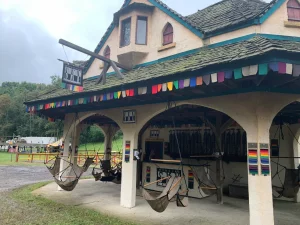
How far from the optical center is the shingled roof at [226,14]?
257 inches

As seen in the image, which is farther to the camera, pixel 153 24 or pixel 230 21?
pixel 153 24

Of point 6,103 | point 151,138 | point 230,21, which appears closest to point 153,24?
point 230,21

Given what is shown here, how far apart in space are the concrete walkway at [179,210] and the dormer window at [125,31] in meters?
5.20

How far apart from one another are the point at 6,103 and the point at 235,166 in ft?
174

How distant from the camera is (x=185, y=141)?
11.4 m

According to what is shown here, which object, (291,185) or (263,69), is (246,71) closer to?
(263,69)

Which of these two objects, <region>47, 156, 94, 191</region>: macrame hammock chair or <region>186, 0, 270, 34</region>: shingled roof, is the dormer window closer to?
<region>186, 0, 270, 34</region>: shingled roof

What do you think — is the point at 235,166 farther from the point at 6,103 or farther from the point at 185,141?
the point at 6,103

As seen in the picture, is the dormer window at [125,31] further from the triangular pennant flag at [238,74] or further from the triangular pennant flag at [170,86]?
the triangular pennant flag at [238,74]

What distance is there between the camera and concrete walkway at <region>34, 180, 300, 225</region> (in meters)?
6.05

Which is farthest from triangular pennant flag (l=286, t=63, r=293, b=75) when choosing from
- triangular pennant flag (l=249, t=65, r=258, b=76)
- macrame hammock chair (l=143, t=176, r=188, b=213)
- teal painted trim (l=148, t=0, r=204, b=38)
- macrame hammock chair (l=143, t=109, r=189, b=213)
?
teal painted trim (l=148, t=0, r=204, b=38)

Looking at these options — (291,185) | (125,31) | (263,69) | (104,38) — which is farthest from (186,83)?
(104,38)

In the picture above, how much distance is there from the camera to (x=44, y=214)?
21.0ft

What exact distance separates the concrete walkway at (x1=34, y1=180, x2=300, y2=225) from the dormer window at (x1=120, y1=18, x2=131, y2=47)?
17.1 feet
